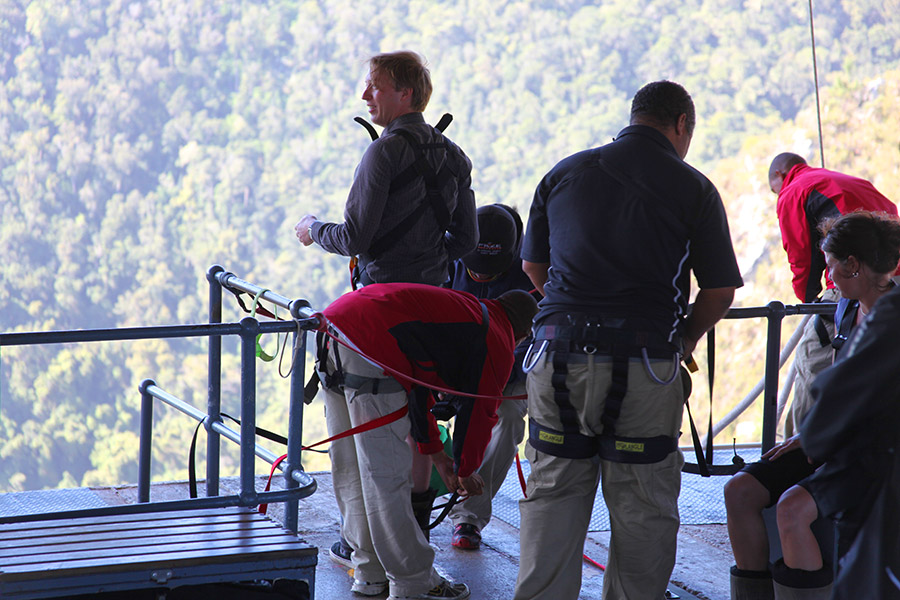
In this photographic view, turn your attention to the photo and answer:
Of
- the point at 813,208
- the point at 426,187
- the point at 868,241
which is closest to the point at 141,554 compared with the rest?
the point at 426,187

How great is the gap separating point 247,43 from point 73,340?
30.9 meters

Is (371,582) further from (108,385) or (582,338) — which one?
(108,385)

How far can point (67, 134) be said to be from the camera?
32.0m

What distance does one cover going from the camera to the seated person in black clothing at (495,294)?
10.5 ft

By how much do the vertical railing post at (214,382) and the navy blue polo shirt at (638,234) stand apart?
1.08 m

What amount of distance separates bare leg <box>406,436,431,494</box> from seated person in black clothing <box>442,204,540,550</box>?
0.50 meters

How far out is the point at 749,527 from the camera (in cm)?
228

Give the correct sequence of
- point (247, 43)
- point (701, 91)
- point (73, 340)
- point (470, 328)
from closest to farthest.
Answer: point (73, 340)
point (470, 328)
point (701, 91)
point (247, 43)

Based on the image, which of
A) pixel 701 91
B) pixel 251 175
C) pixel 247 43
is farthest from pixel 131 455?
pixel 701 91

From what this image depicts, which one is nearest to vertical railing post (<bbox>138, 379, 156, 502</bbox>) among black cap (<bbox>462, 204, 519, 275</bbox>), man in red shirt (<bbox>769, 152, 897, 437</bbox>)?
black cap (<bbox>462, 204, 519, 275</bbox>)

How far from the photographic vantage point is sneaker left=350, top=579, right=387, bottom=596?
9.07 ft

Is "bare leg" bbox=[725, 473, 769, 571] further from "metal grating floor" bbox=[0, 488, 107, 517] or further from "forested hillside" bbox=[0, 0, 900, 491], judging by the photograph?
"forested hillside" bbox=[0, 0, 900, 491]

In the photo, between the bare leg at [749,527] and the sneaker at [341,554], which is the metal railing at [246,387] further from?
the bare leg at [749,527]

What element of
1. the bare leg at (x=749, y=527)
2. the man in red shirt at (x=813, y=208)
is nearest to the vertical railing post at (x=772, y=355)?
the bare leg at (x=749, y=527)
